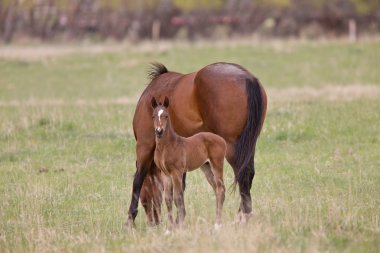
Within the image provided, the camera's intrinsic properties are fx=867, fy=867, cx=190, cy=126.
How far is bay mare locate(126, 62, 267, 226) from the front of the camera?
9.51 m

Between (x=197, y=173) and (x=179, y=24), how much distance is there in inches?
1117

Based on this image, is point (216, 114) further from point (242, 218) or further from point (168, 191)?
point (242, 218)

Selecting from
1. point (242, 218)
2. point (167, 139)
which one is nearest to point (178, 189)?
point (167, 139)

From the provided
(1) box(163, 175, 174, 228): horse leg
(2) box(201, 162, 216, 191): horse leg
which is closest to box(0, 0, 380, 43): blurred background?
(2) box(201, 162, 216, 191): horse leg

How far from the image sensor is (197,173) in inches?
497

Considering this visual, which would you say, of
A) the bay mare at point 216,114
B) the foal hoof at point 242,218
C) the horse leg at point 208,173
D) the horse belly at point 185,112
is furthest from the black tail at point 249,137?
the horse belly at point 185,112

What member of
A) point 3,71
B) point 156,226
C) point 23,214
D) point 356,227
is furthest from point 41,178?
point 3,71

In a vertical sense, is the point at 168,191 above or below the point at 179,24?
above

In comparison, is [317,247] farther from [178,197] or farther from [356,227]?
[178,197]

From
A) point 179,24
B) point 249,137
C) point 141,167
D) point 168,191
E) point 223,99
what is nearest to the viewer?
point 168,191

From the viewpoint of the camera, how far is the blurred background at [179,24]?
129 feet

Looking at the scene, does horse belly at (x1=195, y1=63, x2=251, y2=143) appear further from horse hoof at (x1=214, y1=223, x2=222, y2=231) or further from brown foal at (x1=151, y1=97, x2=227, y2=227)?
horse hoof at (x1=214, y1=223, x2=222, y2=231)

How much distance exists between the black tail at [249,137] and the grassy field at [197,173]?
0.47m

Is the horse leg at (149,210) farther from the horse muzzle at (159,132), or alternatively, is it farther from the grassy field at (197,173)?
the horse muzzle at (159,132)
